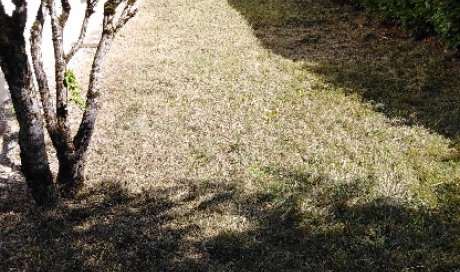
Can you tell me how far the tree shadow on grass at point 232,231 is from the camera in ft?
13.0

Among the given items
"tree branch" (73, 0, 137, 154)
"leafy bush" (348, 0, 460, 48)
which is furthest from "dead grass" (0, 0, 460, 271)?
"tree branch" (73, 0, 137, 154)

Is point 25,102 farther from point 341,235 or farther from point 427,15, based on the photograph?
point 427,15

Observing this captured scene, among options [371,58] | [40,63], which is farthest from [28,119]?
[371,58]

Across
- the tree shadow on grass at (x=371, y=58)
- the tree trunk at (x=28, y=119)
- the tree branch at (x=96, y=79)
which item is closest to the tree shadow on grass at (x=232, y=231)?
the tree trunk at (x=28, y=119)

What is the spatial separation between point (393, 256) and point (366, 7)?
8540 mm

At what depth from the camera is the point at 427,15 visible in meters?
8.81

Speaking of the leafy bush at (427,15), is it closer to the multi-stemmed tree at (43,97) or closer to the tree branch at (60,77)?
the multi-stemmed tree at (43,97)

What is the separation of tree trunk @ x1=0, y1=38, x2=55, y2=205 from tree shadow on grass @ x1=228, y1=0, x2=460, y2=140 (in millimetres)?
4458

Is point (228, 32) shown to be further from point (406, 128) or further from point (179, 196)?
point (179, 196)

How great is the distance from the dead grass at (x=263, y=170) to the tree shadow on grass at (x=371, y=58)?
37 millimetres

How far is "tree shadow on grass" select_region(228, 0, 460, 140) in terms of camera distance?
6648 mm

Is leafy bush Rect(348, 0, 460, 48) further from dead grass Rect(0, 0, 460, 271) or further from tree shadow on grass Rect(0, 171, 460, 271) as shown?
tree shadow on grass Rect(0, 171, 460, 271)

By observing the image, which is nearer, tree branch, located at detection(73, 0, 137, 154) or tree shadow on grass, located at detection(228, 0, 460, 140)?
tree branch, located at detection(73, 0, 137, 154)

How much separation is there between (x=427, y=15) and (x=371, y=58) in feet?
4.71
